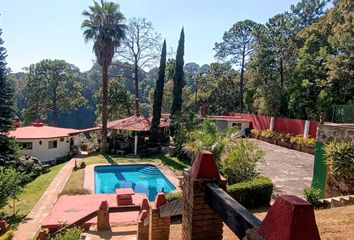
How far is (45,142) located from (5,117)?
5.53 m

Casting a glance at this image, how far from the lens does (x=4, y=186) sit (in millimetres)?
10297

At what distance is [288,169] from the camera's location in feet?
52.9

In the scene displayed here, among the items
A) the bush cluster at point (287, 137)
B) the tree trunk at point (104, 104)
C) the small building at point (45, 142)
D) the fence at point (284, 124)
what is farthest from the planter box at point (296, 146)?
the small building at point (45, 142)

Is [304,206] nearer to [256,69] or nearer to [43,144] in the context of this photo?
[43,144]

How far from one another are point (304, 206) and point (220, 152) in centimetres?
1177

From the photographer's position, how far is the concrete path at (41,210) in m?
9.68

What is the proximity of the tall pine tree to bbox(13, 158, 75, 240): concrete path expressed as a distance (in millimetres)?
3030

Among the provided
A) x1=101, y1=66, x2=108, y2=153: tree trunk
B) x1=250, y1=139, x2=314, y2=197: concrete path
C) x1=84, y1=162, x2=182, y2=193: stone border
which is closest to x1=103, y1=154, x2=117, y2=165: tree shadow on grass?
x1=84, y1=162, x2=182, y2=193: stone border

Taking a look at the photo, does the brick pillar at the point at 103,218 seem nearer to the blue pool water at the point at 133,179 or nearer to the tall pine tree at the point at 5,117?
the blue pool water at the point at 133,179

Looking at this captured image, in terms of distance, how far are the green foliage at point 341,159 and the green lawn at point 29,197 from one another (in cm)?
1071

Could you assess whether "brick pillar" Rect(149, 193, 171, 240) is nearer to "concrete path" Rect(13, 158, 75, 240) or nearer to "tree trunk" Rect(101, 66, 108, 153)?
"concrete path" Rect(13, 158, 75, 240)

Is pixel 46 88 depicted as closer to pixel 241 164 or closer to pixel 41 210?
pixel 41 210

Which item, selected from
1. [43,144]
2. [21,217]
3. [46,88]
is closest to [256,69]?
Answer: [43,144]

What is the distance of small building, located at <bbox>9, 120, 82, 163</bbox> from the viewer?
2295cm
